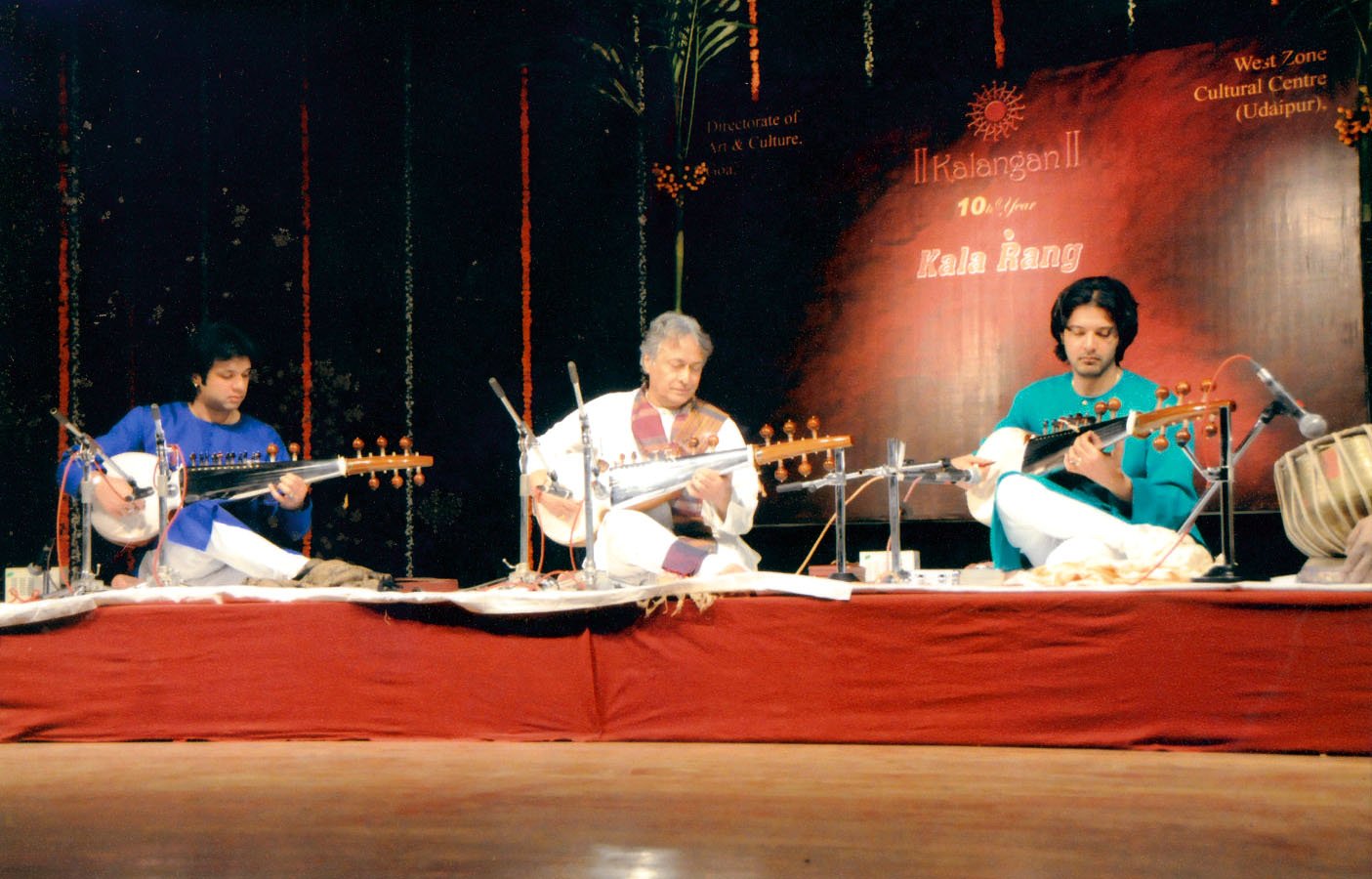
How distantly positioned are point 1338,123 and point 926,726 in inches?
103

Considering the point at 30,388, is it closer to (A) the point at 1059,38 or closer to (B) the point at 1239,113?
(A) the point at 1059,38

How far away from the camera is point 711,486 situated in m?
3.80

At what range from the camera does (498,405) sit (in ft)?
16.9

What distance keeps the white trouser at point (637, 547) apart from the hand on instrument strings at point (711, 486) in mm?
151

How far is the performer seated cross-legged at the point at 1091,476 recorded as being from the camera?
3621mm

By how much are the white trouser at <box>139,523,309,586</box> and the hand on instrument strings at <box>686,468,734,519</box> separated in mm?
1452

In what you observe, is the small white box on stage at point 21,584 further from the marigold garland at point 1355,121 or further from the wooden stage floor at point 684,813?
the marigold garland at point 1355,121

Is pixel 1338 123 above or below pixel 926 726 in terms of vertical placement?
above

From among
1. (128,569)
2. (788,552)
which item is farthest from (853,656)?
(128,569)

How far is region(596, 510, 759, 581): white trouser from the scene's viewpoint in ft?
12.8

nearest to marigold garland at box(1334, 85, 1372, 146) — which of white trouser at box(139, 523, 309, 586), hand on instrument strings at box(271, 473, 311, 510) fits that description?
hand on instrument strings at box(271, 473, 311, 510)

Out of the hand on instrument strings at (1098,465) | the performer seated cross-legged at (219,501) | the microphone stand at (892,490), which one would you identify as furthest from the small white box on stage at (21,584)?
the hand on instrument strings at (1098,465)

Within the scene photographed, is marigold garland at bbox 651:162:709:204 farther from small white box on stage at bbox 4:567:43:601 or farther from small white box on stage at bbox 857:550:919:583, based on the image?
small white box on stage at bbox 4:567:43:601

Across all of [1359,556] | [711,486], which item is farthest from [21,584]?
[1359,556]
